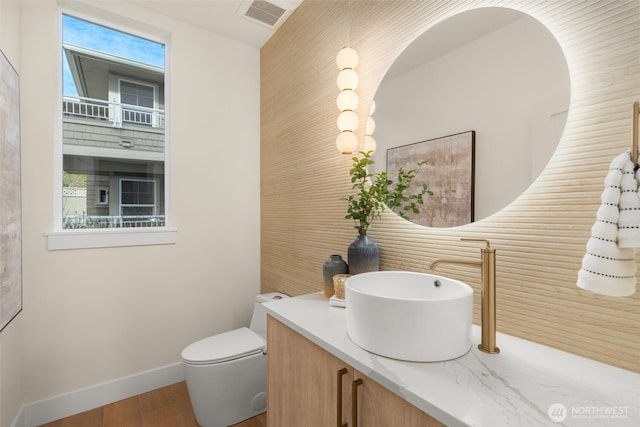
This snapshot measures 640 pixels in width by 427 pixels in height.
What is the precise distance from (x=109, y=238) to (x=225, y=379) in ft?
3.83

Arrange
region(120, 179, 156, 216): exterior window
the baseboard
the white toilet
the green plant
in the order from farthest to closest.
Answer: region(120, 179, 156, 216): exterior window → the baseboard → the white toilet → the green plant

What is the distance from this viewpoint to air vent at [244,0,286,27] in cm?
200

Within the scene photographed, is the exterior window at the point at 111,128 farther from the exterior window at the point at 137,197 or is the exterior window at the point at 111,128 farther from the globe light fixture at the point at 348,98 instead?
the globe light fixture at the point at 348,98

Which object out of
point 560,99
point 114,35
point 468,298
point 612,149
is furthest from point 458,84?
point 114,35

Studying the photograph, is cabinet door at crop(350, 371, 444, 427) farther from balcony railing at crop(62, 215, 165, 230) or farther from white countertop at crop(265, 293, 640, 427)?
balcony railing at crop(62, 215, 165, 230)

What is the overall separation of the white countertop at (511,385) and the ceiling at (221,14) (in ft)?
6.98

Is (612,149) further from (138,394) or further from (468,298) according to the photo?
(138,394)

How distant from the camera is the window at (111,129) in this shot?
6.40 feet

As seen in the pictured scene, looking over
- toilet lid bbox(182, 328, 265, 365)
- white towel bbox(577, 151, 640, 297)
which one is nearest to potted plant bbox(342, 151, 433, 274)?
white towel bbox(577, 151, 640, 297)

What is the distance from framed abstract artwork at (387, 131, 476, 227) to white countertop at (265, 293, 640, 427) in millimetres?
436

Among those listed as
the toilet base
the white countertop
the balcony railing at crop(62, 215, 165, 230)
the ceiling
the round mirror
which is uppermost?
the ceiling

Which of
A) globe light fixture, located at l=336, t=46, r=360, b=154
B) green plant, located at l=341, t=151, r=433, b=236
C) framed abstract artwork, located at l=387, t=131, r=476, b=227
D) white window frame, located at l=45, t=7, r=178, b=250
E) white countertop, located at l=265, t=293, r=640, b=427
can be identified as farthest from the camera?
white window frame, located at l=45, t=7, r=178, b=250

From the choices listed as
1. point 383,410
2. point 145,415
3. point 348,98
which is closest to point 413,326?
point 383,410

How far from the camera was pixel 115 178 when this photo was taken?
82.4 inches
